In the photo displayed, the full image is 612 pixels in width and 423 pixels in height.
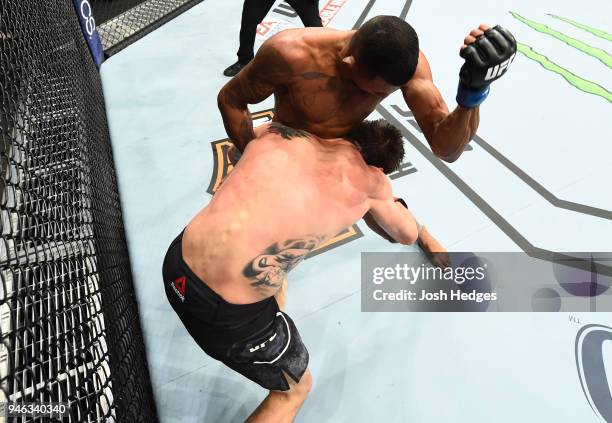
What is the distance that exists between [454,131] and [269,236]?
583 millimetres

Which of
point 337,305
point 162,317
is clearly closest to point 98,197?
point 162,317

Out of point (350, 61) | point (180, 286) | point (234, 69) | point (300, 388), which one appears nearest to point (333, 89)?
point (350, 61)

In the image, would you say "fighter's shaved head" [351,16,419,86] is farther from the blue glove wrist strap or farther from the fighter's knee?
the fighter's knee

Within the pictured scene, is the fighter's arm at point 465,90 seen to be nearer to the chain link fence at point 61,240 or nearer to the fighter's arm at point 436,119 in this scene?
the fighter's arm at point 436,119

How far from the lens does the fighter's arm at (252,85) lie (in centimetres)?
136

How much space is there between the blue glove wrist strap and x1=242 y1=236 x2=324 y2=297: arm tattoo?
0.53 m

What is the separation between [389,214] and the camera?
1522 mm

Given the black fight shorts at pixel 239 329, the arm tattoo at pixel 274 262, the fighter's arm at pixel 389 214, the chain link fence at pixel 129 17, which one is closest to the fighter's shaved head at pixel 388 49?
the fighter's arm at pixel 389 214

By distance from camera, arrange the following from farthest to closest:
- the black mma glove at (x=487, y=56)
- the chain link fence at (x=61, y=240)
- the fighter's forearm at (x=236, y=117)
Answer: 1. the fighter's forearm at (x=236, y=117)
2. the chain link fence at (x=61, y=240)
3. the black mma glove at (x=487, y=56)

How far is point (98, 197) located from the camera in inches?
84.2

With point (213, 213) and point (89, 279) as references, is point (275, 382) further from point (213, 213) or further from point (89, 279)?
point (89, 279)

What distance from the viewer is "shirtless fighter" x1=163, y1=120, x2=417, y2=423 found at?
4.00 feet

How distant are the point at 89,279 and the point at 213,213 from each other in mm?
826

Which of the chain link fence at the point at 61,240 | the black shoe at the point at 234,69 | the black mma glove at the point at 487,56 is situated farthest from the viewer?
the black shoe at the point at 234,69
